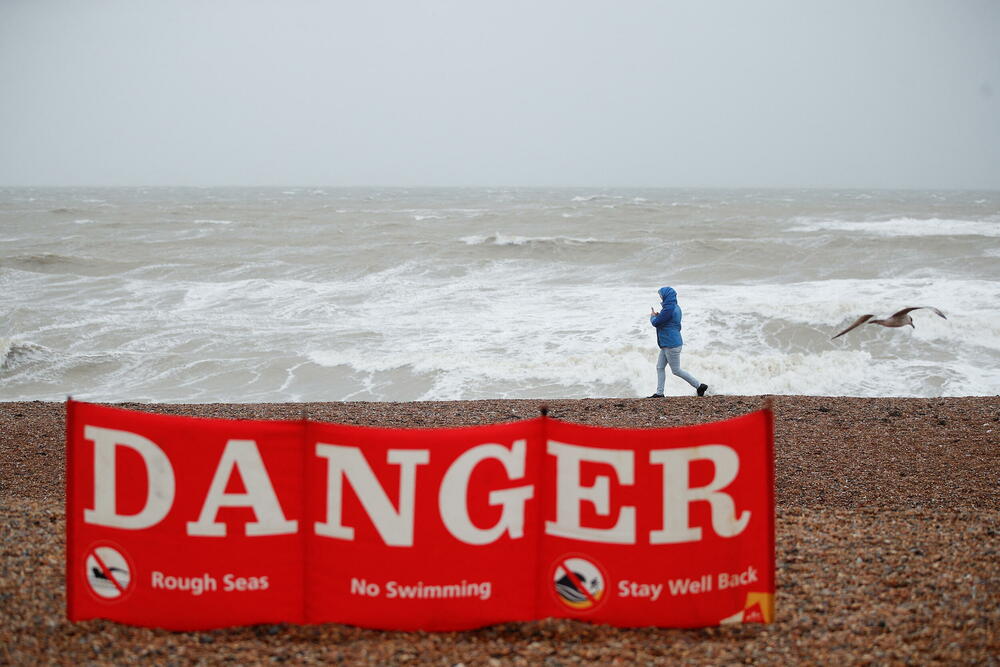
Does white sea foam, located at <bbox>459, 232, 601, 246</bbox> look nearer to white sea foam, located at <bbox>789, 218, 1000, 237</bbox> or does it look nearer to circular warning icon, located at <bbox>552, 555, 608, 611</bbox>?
white sea foam, located at <bbox>789, 218, 1000, 237</bbox>

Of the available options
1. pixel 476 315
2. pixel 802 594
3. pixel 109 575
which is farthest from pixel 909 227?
pixel 109 575

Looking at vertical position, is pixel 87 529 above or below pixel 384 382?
above

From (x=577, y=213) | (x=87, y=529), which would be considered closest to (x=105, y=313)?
(x=87, y=529)

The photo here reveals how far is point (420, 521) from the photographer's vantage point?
141 inches

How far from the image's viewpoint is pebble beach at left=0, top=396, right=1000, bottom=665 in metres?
3.54

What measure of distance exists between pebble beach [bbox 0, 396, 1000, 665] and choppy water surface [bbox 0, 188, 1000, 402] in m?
5.20

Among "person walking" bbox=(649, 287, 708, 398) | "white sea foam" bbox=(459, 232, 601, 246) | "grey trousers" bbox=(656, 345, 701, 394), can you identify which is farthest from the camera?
"white sea foam" bbox=(459, 232, 601, 246)

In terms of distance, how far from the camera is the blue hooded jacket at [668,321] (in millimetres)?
10713

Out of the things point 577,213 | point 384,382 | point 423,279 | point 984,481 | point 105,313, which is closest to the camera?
point 984,481

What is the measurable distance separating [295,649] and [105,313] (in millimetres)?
17578

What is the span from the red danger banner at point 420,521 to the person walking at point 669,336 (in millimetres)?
7005

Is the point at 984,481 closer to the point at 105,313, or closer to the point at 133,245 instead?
the point at 105,313

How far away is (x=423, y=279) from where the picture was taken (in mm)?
25562

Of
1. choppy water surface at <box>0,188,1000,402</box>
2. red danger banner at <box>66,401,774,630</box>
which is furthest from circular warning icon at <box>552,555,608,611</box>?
choppy water surface at <box>0,188,1000,402</box>
